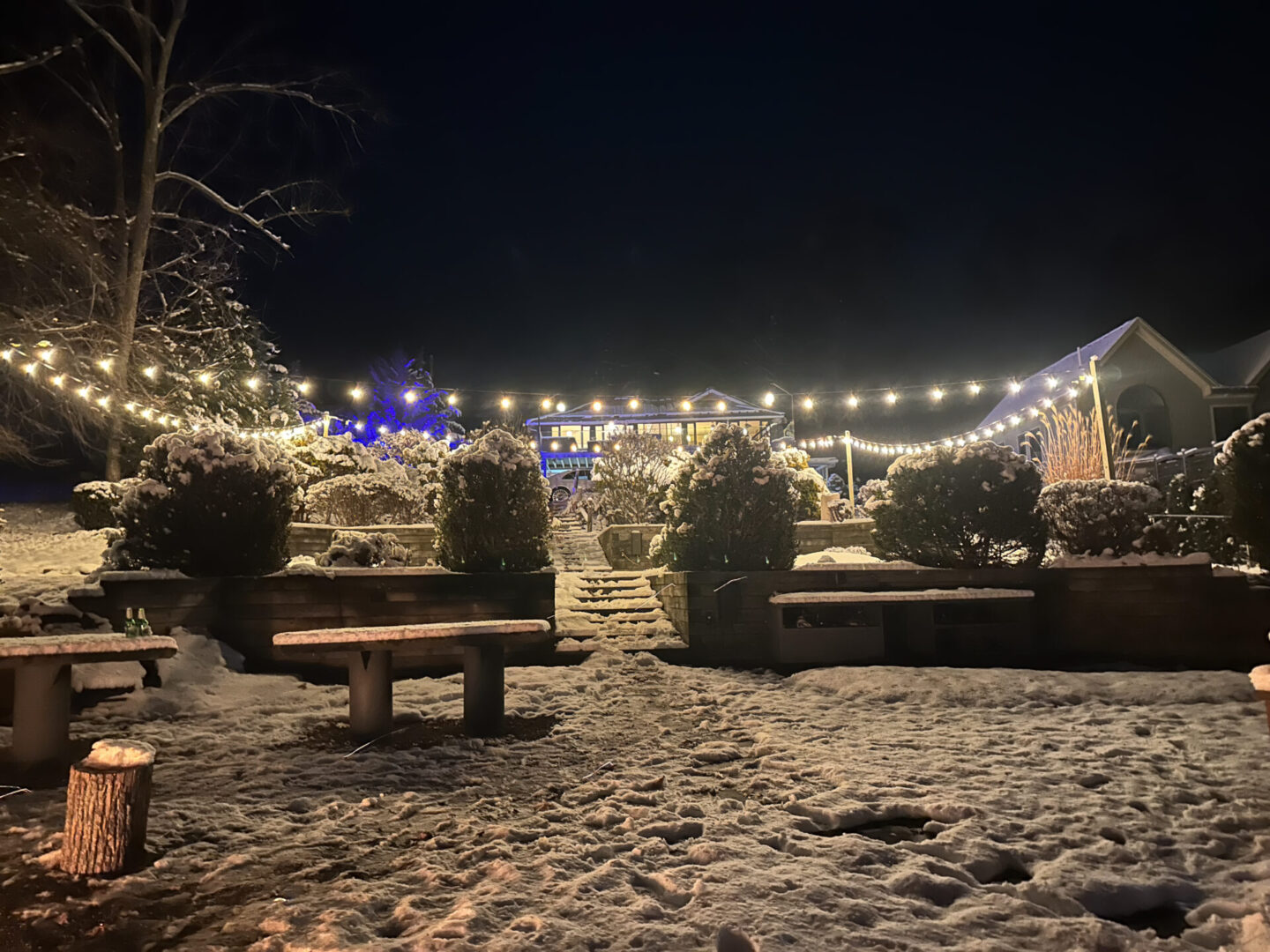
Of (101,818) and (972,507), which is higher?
(972,507)

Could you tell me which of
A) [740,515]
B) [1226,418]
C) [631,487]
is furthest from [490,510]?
[1226,418]

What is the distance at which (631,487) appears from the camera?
14.9 meters

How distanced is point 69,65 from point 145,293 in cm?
479

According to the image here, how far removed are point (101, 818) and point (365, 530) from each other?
28.4ft

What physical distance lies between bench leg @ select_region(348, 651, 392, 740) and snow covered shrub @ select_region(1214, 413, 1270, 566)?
859 cm

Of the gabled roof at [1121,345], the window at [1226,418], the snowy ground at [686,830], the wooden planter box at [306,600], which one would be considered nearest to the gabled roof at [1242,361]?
the window at [1226,418]

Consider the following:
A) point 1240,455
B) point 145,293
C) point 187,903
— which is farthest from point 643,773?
point 145,293

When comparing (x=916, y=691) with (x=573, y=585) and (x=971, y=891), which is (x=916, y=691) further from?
(x=573, y=585)

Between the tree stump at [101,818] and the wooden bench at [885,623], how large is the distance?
18.1 ft

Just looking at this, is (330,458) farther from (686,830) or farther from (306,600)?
(686,830)

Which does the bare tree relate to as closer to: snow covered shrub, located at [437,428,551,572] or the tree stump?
snow covered shrub, located at [437,428,551,572]

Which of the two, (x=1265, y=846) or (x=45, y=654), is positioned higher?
(x=45, y=654)

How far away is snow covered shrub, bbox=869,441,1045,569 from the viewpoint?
7.37 metres

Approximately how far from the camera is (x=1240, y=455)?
24.0 ft
